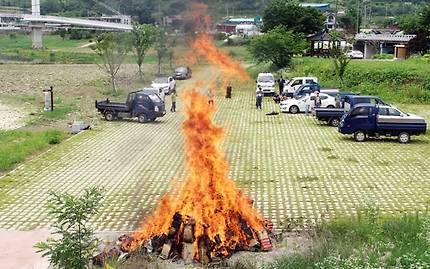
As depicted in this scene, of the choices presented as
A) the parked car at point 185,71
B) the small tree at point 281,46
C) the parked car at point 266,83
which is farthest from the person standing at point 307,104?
the parked car at point 185,71

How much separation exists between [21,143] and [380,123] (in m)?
14.0

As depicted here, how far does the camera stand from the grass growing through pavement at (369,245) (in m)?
10.0

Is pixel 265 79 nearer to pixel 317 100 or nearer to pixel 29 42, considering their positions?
pixel 317 100

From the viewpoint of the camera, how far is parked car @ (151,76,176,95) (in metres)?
36.8

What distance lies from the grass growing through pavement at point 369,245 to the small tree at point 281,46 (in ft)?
103

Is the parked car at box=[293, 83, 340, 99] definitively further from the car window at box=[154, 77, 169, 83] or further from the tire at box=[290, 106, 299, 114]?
the car window at box=[154, 77, 169, 83]

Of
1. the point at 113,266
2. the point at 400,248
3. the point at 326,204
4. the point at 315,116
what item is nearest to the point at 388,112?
the point at 315,116

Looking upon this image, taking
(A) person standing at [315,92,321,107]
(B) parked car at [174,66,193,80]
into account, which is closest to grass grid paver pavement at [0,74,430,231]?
(B) parked car at [174,66,193,80]

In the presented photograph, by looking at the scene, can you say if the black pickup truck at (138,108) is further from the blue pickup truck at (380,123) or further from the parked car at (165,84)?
the blue pickup truck at (380,123)

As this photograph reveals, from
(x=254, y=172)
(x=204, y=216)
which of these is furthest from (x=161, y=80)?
(x=204, y=216)

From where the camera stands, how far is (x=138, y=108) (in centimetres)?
2817

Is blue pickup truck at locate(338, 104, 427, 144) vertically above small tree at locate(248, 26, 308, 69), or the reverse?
small tree at locate(248, 26, 308, 69)

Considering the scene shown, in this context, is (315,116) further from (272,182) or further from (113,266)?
(113,266)

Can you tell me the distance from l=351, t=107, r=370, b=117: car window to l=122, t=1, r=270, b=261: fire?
36.0ft
